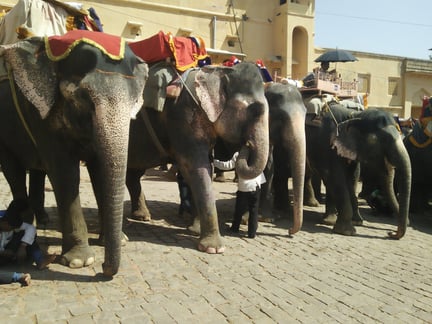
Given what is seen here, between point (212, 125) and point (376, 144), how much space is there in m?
2.88

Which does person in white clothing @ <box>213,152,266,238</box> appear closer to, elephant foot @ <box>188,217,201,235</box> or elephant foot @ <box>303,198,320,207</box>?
elephant foot @ <box>188,217,201,235</box>

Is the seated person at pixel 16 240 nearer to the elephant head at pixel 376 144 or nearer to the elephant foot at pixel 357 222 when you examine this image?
the elephant head at pixel 376 144

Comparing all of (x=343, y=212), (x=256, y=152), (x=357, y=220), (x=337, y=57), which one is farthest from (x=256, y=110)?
(x=337, y=57)

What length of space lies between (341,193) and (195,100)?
2.98 m

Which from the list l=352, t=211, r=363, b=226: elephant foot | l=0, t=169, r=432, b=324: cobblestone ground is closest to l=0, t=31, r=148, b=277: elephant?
l=0, t=169, r=432, b=324: cobblestone ground

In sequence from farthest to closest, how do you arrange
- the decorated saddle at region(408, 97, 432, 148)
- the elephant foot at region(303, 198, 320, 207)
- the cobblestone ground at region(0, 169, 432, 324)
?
the elephant foot at region(303, 198, 320, 207) → the decorated saddle at region(408, 97, 432, 148) → the cobblestone ground at region(0, 169, 432, 324)

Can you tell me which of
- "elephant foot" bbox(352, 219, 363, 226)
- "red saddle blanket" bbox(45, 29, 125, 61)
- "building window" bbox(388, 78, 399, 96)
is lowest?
"elephant foot" bbox(352, 219, 363, 226)

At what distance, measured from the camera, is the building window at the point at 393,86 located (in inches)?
1198

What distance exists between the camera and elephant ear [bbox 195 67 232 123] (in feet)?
17.3

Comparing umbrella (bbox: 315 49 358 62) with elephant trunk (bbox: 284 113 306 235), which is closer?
elephant trunk (bbox: 284 113 306 235)

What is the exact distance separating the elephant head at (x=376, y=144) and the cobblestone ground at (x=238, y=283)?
114 centimetres

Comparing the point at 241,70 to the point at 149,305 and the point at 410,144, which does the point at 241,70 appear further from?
the point at 410,144

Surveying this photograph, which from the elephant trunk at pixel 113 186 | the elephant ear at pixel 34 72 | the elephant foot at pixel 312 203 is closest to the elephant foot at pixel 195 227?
the elephant trunk at pixel 113 186

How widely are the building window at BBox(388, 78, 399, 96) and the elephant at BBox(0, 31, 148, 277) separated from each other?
97.3 feet
